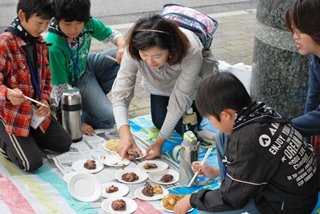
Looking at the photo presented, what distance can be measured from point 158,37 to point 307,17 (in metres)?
0.81

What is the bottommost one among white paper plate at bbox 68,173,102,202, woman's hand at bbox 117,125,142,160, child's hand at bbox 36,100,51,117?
white paper plate at bbox 68,173,102,202

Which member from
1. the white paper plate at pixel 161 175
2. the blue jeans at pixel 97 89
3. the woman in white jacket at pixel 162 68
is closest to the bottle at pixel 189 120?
the woman in white jacket at pixel 162 68

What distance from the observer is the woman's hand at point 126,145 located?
2.86 m

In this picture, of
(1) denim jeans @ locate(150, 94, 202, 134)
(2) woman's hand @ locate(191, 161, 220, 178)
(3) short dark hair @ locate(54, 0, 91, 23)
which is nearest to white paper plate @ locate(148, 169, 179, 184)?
(2) woman's hand @ locate(191, 161, 220, 178)

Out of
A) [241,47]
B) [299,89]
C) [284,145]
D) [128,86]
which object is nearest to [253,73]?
[299,89]

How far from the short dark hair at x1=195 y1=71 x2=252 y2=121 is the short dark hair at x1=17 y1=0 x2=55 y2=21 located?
1.16 m

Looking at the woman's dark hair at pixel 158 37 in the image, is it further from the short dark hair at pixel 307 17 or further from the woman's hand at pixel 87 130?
the woman's hand at pixel 87 130

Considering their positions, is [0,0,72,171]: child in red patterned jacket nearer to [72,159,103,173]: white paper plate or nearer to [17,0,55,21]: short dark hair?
[17,0,55,21]: short dark hair

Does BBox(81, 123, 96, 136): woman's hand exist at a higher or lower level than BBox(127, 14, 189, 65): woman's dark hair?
lower

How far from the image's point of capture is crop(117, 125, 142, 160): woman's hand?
2.86 meters

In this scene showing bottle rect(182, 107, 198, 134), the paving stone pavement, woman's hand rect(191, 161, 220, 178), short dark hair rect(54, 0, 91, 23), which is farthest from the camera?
the paving stone pavement

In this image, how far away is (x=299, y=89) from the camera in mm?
3586

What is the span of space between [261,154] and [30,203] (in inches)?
51.0

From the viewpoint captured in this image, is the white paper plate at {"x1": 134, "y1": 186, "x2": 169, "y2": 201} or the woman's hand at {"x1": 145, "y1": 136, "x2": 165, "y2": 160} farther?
the woman's hand at {"x1": 145, "y1": 136, "x2": 165, "y2": 160}
